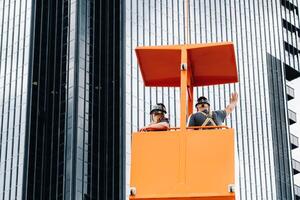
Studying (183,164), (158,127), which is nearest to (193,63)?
(158,127)

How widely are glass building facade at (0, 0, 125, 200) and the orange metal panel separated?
77.6m

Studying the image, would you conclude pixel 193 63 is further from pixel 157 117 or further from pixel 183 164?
pixel 183 164

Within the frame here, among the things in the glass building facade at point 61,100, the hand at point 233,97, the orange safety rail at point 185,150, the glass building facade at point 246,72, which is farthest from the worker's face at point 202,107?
the glass building facade at point 246,72

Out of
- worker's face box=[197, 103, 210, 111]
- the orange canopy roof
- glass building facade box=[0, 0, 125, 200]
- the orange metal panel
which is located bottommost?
the orange metal panel

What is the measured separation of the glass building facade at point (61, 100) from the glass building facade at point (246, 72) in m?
2.30

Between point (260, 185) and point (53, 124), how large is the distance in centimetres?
2590

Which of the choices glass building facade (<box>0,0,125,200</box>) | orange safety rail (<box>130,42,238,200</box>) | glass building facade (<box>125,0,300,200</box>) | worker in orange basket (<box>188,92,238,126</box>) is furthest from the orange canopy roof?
glass building facade (<box>125,0,300,200</box>)

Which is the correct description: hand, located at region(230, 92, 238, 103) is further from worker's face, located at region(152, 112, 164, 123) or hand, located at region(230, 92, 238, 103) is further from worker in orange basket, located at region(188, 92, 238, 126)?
worker's face, located at region(152, 112, 164, 123)

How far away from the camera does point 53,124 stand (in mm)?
99500

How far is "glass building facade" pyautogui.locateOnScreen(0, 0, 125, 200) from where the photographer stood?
9550 cm

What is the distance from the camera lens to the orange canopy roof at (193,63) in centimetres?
1647

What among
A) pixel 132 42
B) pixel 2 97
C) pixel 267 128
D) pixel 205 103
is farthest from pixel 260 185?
pixel 205 103

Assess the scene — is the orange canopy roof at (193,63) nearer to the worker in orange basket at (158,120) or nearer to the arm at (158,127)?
the worker in orange basket at (158,120)

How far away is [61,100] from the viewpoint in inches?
3991
